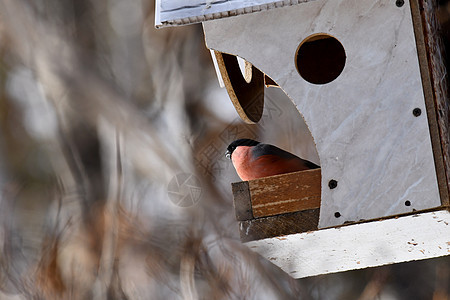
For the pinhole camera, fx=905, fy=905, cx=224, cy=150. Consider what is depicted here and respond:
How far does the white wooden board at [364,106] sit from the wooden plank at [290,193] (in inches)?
2.5

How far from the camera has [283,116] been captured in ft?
14.9

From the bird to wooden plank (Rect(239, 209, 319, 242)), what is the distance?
24 cm

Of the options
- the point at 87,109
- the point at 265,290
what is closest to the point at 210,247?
the point at 265,290

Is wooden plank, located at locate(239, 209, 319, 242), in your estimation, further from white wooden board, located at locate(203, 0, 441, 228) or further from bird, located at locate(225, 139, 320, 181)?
bird, located at locate(225, 139, 320, 181)

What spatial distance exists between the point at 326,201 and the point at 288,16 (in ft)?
1.74

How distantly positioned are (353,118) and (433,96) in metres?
0.22

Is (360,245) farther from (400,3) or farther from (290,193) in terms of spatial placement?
(400,3)

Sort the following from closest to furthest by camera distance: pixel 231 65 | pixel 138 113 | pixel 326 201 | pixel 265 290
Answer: pixel 326 201, pixel 231 65, pixel 265 290, pixel 138 113

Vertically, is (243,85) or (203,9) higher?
(203,9)

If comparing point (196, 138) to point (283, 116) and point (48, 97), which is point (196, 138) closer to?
point (283, 116)

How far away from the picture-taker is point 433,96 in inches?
95.7

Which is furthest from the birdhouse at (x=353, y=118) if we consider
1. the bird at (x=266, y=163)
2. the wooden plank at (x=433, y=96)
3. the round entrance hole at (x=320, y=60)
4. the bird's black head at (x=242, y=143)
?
the bird's black head at (x=242, y=143)

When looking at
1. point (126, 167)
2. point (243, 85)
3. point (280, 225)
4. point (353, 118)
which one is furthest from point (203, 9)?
point (126, 167)

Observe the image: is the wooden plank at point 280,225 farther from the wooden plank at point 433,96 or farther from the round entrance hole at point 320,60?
the round entrance hole at point 320,60
